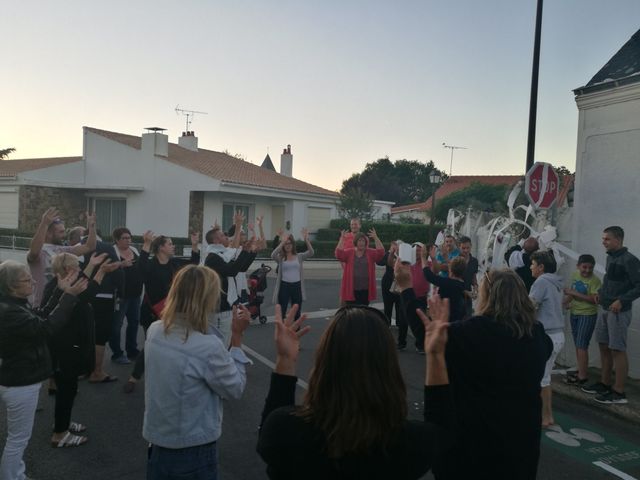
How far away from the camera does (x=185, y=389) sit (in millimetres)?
2762

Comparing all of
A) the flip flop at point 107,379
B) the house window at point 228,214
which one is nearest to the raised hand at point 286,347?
the flip flop at point 107,379

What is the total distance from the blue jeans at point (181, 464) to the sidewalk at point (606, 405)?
515cm

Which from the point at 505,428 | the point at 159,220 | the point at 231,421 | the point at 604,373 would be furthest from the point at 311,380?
the point at 159,220

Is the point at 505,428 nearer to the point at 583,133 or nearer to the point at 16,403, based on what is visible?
the point at 16,403

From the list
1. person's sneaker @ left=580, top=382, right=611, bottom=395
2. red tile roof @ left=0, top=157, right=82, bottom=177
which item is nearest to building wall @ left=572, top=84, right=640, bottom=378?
person's sneaker @ left=580, top=382, right=611, bottom=395

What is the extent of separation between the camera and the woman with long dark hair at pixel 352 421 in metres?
1.76

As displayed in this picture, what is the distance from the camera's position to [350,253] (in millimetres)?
8742

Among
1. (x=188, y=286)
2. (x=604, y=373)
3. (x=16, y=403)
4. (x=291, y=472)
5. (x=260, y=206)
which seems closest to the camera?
(x=291, y=472)

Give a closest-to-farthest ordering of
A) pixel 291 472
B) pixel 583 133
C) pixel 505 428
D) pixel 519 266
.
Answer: pixel 291 472 → pixel 505 428 → pixel 519 266 → pixel 583 133

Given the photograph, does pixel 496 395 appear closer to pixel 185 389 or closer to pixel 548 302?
pixel 185 389

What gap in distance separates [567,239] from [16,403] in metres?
7.56

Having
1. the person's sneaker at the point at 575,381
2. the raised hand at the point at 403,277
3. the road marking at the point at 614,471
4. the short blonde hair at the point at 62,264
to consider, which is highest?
the raised hand at the point at 403,277

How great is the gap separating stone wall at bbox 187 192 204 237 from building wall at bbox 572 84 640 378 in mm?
17805

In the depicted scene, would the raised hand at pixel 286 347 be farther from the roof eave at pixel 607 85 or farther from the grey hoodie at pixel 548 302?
the roof eave at pixel 607 85
